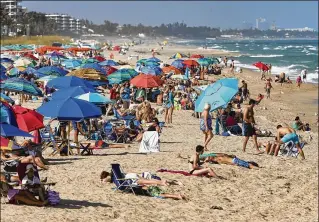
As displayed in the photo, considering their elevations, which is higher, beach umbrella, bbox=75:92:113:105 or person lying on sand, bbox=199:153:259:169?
beach umbrella, bbox=75:92:113:105

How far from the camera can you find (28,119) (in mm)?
9930

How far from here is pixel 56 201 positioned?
759 cm

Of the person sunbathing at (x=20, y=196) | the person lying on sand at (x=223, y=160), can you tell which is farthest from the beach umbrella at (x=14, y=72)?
the person sunbathing at (x=20, y=196)

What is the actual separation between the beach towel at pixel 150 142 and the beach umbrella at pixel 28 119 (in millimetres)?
2502

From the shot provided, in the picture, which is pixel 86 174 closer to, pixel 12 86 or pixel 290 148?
pixel 290 148

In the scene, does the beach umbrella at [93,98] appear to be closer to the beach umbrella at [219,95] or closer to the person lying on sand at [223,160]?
the beach umbrella at [219,95]

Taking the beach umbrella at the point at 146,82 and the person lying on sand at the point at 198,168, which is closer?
the person lying on sand at the point at 198,168

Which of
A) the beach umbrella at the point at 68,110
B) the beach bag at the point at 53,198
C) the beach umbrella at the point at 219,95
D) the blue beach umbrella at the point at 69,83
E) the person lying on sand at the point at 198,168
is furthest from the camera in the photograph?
the blue beach umbrella at the point at 69,83

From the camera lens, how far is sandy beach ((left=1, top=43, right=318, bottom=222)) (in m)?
7.59

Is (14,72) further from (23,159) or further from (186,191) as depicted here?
(186,191)

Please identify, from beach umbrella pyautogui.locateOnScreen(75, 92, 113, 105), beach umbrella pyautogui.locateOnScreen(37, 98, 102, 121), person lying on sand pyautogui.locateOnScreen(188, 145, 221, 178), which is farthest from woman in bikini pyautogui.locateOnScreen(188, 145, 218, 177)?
beach umbrella pyautogui.locateOnScreen(75, 92, 113, 105)

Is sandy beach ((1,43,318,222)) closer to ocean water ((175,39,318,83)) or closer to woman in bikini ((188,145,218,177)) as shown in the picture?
woman in bikini ((188,145,218,177))

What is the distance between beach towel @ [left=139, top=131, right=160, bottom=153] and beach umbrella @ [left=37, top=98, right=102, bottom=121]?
1.48 metres

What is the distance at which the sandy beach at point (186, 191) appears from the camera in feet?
24.9
